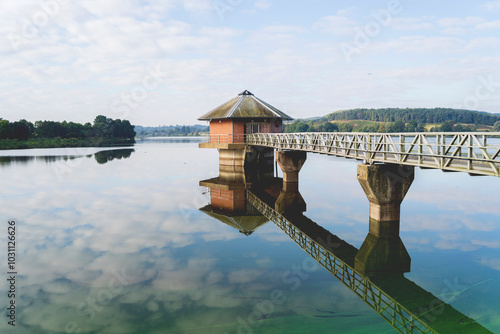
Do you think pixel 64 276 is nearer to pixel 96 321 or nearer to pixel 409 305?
pixel 96 321

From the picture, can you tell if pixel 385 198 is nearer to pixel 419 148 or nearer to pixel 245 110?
pixel 419 148

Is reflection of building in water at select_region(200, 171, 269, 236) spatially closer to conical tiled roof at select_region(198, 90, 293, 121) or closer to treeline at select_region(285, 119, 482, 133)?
conical tiled roof at select_region(198, 90, 293, 121)

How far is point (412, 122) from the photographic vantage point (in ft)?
287

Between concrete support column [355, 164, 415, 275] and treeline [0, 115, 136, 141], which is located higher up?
treeline [0, 115, 136, 141]

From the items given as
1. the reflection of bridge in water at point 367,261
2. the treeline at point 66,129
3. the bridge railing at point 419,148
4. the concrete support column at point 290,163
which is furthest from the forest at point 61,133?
the bridge railing at point 419,148

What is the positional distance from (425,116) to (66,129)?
119914 mm

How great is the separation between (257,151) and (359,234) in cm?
2233

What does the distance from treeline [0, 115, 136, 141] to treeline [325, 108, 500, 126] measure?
325 ft

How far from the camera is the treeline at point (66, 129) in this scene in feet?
312

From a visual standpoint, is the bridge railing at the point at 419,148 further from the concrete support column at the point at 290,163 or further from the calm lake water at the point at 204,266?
the calm lake water at the point at 204,266

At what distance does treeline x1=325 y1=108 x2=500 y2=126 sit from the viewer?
96.5 meters

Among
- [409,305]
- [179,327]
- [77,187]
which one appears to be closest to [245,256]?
[179,327]

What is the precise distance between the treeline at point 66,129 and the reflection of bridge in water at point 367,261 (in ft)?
309

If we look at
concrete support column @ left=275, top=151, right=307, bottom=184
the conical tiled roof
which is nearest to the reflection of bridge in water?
concrete support column @ left=275, top=151, right=307, bottom=184
